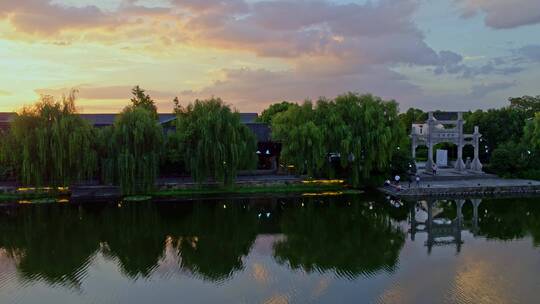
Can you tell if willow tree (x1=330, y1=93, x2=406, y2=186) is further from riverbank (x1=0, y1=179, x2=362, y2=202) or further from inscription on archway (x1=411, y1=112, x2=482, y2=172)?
inscription on archway (x1=411, y1=112, x2=482, y2=172)

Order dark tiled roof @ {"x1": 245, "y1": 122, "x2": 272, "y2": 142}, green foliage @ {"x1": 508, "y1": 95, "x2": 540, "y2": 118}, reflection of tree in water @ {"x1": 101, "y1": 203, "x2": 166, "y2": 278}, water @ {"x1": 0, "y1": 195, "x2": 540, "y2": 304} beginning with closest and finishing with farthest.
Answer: water @ {"x1": 0, "y1": 195, "x2": 540, "y2": 304}
reflection of tree in water @ {"x1": 101, "y1": 203, "x2": 166, "y2": 278}
dark tiled roof @ {"x1": 245, "y1": 122, "x2": 272, "y2": 142}
green foliage @ {"x1": 508, "y1": 95, "x2": 540, "y2": 118}

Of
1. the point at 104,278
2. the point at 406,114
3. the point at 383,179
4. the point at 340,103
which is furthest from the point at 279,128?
the point at 406,114

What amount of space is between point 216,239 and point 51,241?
19.8ft

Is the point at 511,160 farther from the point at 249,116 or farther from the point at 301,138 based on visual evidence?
the point at 249,116

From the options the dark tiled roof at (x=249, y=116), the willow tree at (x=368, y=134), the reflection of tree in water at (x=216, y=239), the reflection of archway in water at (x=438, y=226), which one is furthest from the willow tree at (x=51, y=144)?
the dark tiled roof at (x=249, y=116)

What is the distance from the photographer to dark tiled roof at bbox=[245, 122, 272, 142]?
104 feet

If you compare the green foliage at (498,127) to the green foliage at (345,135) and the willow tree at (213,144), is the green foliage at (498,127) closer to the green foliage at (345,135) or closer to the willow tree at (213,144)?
the green foliage at (345,135)

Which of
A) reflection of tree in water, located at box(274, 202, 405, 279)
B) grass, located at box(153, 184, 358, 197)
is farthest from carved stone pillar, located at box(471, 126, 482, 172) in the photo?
reflection of tree in water, located at box(274, 202, 405, 279)

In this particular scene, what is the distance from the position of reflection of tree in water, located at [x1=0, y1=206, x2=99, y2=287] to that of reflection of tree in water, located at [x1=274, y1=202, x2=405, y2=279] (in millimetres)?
6435

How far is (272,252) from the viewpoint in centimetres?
1534

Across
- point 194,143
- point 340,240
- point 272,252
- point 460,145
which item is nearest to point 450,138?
point 460,145

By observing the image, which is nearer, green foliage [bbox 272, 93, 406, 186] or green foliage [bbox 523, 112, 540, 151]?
green foliage [bbox 272, 93, 406, 186]

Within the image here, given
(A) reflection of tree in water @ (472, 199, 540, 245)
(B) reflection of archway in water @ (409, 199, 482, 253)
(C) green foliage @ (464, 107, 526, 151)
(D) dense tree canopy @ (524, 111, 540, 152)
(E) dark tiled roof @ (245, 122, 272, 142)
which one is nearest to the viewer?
(B) reflection of archway in water @ (409, 199, 482, 253)

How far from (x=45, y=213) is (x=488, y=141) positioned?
102 feet
